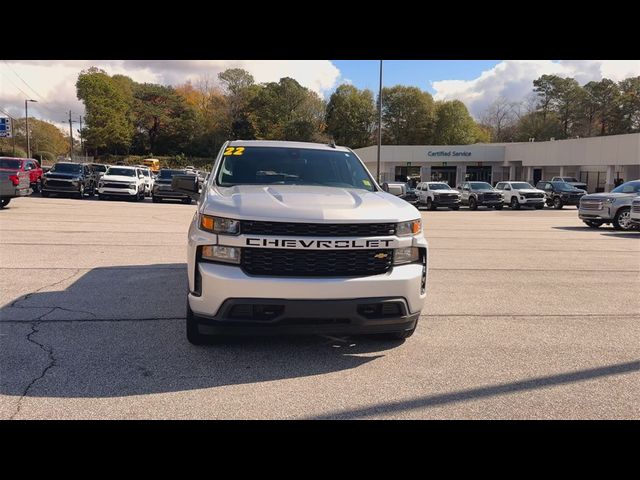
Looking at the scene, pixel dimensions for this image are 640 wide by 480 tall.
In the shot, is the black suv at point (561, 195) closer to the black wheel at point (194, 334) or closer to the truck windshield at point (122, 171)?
the truck windshield at point (122, 171)

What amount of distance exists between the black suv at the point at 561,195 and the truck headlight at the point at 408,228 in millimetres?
31167

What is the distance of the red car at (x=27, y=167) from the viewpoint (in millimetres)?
26047

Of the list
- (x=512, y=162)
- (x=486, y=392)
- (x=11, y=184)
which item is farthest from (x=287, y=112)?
(x=486, y=392)

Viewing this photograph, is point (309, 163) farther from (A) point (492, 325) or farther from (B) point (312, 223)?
(A) point (492, 325)

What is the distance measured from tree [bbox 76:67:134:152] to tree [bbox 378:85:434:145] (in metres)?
44.6

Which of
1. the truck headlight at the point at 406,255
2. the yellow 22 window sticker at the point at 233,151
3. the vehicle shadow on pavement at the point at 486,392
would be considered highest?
the yellow 22 window sticker at the point at 233,151

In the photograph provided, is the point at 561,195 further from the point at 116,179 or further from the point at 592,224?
the point at 116,179

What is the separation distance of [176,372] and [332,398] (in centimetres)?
136

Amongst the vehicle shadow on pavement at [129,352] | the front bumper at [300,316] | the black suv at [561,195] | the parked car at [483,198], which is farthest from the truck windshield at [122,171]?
the front bumper at [300,316]

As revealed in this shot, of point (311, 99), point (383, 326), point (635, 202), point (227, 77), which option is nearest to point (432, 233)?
point (635, 202)

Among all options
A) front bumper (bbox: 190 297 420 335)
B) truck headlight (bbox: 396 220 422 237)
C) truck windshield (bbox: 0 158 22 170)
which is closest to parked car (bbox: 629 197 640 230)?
truck headlight (bbox: 396 220 422 237)

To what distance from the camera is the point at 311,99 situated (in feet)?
305

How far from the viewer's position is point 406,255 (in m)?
4.80
